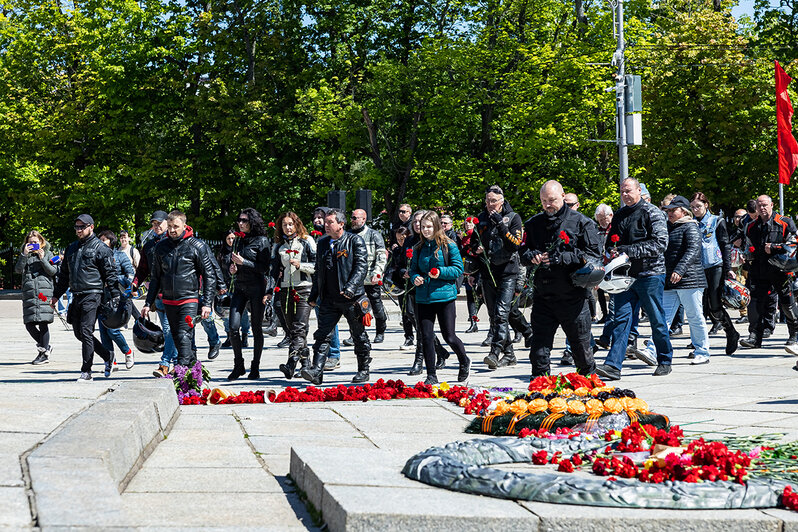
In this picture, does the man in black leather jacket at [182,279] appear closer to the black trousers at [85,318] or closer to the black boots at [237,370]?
the black boots at [237,370]

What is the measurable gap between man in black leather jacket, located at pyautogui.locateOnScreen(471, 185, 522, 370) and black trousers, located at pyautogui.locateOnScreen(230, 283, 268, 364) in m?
2.52

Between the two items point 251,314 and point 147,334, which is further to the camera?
point 251,314

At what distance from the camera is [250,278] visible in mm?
11664

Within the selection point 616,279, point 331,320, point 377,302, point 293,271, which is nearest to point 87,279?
point 293,271

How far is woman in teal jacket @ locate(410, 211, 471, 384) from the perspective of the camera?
404 inches

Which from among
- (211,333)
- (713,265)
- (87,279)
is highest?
(87,279)

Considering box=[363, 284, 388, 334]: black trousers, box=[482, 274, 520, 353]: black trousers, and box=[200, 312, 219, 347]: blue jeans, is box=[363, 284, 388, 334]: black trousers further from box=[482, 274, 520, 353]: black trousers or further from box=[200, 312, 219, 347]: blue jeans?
box=[482, 274, 520, 353]: black trousers

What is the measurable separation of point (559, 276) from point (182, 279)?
3.76m

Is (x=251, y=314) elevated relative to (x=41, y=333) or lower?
elevated

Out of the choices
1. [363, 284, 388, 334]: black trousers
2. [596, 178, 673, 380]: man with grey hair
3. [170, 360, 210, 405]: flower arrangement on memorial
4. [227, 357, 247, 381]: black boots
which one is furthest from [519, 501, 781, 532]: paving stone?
[363, 284, 388, 334]: black trousers

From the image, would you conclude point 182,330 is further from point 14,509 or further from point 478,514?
point 478,514

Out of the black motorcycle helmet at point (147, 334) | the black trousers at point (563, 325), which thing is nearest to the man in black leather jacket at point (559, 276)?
the black trousers at point (563, 325)

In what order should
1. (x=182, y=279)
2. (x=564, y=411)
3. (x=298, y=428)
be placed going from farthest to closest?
(x=182, y=279), (x=298, y=428), (x=564, y=411)

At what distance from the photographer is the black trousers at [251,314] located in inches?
445
